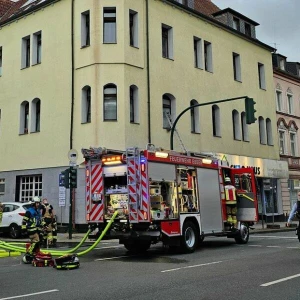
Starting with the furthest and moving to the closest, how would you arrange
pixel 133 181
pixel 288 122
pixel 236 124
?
1. pixel 288 122
2. pixel 236 124
3. pixel 133 181

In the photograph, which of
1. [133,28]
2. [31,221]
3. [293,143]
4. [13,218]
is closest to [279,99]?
[293,143]

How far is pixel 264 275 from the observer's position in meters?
8.92

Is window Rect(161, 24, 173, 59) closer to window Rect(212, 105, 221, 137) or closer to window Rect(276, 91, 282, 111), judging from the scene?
window Rect(212, 105, 221, 137)

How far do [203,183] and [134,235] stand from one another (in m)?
3.52

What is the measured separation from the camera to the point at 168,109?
25.4 metres

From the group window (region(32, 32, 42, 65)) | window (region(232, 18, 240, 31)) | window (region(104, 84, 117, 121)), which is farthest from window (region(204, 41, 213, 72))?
window (region(32, 32, 42, 65))

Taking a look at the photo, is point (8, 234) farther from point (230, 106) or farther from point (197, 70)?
point (230, 106)

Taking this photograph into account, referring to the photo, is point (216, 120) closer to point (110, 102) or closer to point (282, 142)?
point (110, 102)

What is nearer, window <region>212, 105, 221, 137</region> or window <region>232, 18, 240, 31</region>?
window <region>212, 105, 221, 137</region>

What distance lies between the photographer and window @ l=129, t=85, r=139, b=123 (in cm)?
2311

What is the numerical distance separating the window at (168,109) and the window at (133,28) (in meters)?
3.49

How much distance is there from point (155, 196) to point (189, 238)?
1.86 m

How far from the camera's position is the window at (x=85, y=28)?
23.7 m

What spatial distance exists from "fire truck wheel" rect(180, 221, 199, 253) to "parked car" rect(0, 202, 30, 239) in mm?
9196
